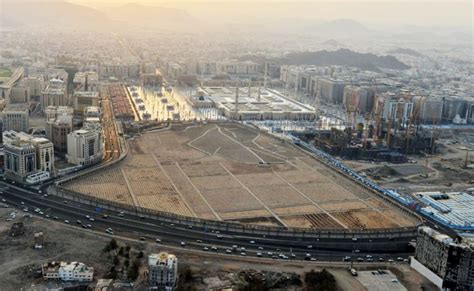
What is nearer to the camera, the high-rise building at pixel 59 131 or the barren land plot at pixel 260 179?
the barren land plot at pixel 260 179

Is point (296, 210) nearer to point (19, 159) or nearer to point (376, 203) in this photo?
point (376, 203)

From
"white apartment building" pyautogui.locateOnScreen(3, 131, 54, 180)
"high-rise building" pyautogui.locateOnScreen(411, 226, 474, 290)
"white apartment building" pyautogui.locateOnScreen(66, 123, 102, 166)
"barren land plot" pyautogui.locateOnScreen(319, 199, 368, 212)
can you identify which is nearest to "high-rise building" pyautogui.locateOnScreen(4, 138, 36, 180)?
"white apartment building" pyautogui.locateOnScreen(3, 131, 54, 180)

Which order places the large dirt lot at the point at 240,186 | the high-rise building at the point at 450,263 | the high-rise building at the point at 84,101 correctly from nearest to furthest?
the high-rise building at the point at 450,263 < the large dirt lot at the point at 240,186 < the high-rise building at the point at 84,101

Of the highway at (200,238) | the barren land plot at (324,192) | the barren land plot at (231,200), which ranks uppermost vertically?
the barren land plot at (324,192)

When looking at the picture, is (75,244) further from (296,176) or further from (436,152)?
(436,152)

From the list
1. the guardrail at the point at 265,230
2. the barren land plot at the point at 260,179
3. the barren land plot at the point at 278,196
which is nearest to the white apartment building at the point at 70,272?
the guardrail at the point at 265,230

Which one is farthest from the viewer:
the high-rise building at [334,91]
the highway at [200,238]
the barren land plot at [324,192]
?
the high-rise building at [334,91]

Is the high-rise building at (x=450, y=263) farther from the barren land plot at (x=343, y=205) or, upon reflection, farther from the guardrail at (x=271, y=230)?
the barren land plot at (x=343, y=205)

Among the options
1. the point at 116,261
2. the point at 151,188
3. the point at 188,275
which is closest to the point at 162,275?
the point at 188,275

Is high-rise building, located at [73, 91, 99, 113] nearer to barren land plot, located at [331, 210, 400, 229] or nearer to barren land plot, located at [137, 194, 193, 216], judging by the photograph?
barren land plot, located at [137, 194, 193, 216]
